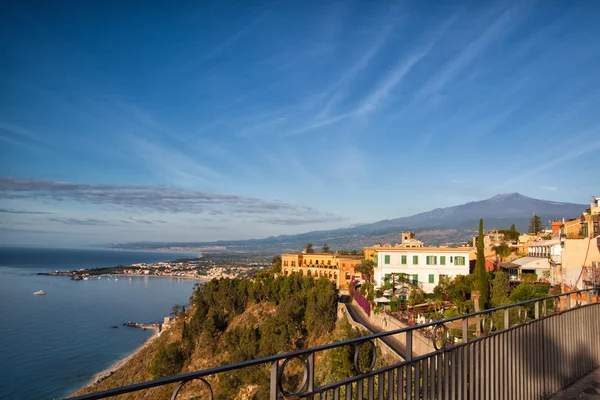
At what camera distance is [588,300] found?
5.40 m

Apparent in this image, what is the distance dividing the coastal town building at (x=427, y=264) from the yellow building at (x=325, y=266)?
45.7 ft

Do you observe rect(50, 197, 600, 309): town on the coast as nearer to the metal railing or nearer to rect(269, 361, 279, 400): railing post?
the metal railing

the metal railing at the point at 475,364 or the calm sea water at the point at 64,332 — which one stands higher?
the metal railing at the point at 475,364

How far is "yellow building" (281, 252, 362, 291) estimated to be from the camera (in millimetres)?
45344

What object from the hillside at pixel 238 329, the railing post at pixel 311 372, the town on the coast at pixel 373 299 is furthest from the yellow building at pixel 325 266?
the railing post at pixel 311 372

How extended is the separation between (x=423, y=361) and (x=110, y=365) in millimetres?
48676

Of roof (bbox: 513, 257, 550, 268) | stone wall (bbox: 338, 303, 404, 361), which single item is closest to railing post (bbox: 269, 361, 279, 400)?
stone wall (bbox: 338, 303, 404, 361)

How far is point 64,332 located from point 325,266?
3724cm

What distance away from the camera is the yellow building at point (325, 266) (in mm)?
45344

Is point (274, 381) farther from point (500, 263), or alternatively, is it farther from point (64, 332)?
point (64, 332)

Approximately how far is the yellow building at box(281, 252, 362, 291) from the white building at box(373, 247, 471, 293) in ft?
45.8

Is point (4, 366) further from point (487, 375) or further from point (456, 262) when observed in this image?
point (487, 375)

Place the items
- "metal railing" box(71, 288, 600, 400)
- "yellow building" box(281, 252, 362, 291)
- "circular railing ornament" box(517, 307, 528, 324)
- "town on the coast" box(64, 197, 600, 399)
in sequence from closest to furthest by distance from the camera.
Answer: "metal railing" box(71, 288, 600, 400) → "circular railing ornament" box(517, 307, 528, 324) → "town on the coast" box(64, 197, 600, 399) → "yellow building" box(281, 252, 362, 291)

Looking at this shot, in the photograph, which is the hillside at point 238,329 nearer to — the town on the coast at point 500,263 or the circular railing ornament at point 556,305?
the town on the coast at point 500,263
